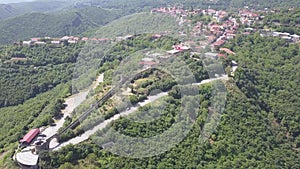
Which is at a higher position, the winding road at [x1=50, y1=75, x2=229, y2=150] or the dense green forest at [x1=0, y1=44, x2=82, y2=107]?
the winding road at [x1=50, y1=75, x2=229, y2=150]

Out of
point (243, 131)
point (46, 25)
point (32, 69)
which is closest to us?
point (243, 131)

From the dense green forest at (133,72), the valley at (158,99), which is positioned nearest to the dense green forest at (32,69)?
the valley at (158,99)

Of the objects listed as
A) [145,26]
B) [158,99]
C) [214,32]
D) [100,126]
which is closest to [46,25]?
[145,26]

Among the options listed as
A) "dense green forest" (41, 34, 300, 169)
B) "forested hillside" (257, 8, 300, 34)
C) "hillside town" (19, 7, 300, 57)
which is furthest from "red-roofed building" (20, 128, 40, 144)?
"forested hillside" (257, 8, 300, 34)

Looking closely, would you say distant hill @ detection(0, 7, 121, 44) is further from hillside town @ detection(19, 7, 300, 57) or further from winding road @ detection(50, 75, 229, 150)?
winding road @ detection(50, 75, 229, 150)

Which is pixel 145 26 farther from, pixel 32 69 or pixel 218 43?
pixel 32 69
